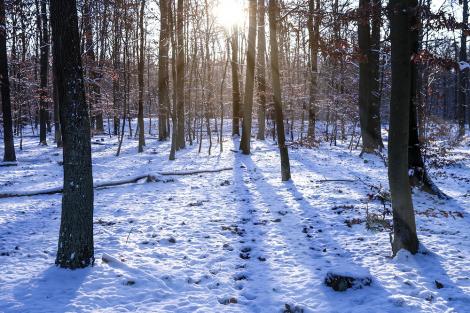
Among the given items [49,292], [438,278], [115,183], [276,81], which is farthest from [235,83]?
[49,292]

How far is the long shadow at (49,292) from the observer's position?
4762mm

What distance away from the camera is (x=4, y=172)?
15344 millimetres

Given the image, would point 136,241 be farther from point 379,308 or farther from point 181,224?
point 379,308

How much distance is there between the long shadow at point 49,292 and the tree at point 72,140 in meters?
0.23

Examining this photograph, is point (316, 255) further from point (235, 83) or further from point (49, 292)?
point (235, 83)

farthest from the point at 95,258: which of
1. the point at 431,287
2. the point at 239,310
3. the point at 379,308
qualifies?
the point at 431,287

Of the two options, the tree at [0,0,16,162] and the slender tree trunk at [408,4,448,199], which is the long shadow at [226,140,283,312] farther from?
the tree at [0,0,16,162]

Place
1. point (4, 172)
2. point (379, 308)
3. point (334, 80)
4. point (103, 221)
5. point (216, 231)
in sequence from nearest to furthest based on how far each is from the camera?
point (379, 308)
point (216, 231)
point (103, 221)
point (4, 172)
point (334, 80)

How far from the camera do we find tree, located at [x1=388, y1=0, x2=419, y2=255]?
5719mm

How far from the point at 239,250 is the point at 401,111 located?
10.9ft

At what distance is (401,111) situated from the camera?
5816 mm

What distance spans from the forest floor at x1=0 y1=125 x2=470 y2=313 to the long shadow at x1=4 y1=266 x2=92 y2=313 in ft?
0.05

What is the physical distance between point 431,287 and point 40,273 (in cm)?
519

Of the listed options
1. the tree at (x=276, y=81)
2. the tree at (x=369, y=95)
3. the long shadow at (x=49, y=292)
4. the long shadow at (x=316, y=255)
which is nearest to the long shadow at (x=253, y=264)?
the long shadow at (x=316, y=255)
